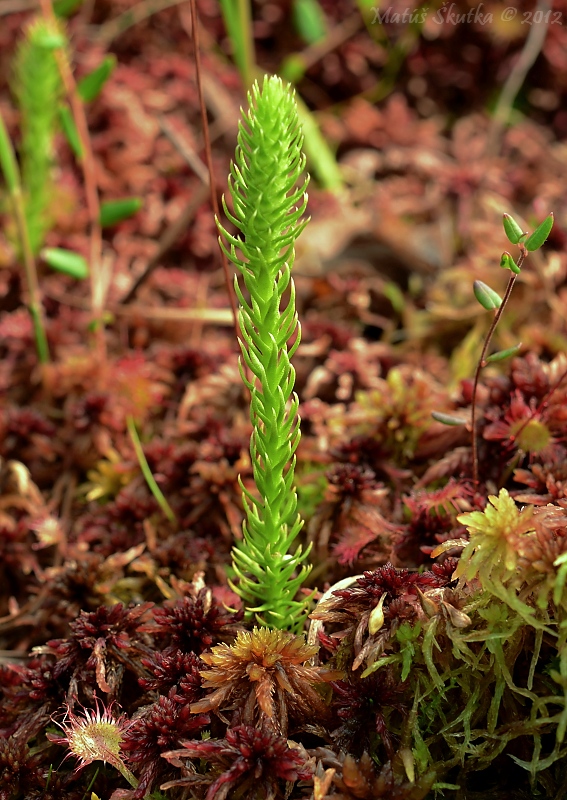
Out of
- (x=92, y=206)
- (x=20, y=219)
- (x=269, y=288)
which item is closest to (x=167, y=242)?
(x=92, y=206)

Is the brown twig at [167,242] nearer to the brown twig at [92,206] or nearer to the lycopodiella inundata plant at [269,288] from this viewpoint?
the brown twig at [92,206]

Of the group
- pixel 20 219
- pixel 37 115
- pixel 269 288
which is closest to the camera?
pixel 269 288

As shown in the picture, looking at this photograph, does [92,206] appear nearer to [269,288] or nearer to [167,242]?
[167,242]

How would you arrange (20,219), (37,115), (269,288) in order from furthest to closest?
(37,115), (20,219), (269,288)

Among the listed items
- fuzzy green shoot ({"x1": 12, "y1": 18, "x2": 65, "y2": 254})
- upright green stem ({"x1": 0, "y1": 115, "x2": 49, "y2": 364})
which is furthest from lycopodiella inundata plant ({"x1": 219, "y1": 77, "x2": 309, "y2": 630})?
fuzzy green shoot ({"x1": 12, "y1": 18, "x2": 65, "y2": 254})

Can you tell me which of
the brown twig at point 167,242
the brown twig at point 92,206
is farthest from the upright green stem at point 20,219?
the brown twig at point 167,242

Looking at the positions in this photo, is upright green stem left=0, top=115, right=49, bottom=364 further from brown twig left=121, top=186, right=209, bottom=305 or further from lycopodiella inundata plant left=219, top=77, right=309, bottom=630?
lycopodiella inundata plant left=219, top=77, right=309, bottom=630

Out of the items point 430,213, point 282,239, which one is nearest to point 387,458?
point 282,239

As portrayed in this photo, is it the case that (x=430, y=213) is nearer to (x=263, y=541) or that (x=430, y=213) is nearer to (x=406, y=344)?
(x=406, y=344)
